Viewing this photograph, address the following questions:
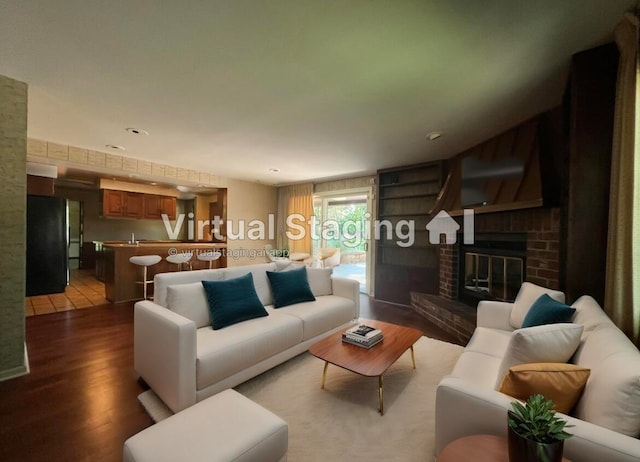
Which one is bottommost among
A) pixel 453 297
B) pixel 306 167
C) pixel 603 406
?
pixel 453 297

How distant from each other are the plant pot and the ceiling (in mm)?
1930

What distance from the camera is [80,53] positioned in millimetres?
1784

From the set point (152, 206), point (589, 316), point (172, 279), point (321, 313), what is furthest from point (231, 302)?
point (152, 206)

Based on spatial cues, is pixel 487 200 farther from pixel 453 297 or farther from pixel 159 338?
pixel 159 338

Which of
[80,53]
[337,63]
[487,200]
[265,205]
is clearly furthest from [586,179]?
[265,205]

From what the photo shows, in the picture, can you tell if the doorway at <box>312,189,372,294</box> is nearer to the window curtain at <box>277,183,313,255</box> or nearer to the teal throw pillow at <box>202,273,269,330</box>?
the window curtain at <box>277,183,313,255</box>

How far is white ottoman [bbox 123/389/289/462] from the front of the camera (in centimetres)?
100

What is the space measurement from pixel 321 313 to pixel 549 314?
1.83 meters

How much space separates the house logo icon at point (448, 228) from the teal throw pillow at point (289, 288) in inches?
90.1

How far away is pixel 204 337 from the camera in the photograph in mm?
2035

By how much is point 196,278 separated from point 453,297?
11.5 feet

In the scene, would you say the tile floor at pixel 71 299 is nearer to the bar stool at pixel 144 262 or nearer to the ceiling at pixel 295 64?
the bar stool at pixel 144 262

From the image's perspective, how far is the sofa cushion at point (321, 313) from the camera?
258 centimetres

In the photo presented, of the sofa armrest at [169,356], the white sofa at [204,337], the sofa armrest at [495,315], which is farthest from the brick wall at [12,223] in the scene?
the sofa armrest at [495,315]
